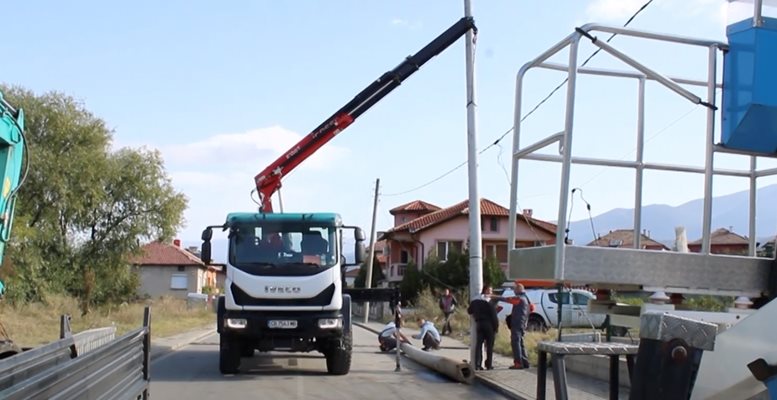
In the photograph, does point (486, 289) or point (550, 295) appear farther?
point (550, 295)

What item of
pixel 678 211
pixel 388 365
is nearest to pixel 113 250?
pixel 388 365

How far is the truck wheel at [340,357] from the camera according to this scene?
1547cm

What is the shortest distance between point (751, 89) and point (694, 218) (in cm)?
91

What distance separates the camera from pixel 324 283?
1516 centimetres

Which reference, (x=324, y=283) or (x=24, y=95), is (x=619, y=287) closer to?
(x=324, y=283)

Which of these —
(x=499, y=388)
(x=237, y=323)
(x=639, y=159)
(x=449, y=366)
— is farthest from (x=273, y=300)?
(x=639, y=159)

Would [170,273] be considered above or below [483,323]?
below

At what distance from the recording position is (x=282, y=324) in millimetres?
15031

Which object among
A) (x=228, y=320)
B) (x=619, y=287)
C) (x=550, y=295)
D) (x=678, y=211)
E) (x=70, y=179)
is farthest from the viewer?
(x=70, y=179)

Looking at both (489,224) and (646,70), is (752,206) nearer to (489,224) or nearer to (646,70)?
(646,70)

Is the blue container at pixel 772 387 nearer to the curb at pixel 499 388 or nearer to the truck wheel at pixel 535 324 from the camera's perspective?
the curb at pixel 499 388

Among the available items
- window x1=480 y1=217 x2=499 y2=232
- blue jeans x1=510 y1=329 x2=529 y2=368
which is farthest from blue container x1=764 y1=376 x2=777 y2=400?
window x1=480 y1=217 x2=499 y2=232

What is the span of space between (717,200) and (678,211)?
245 millimetres

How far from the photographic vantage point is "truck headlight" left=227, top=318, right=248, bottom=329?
14969 mm
